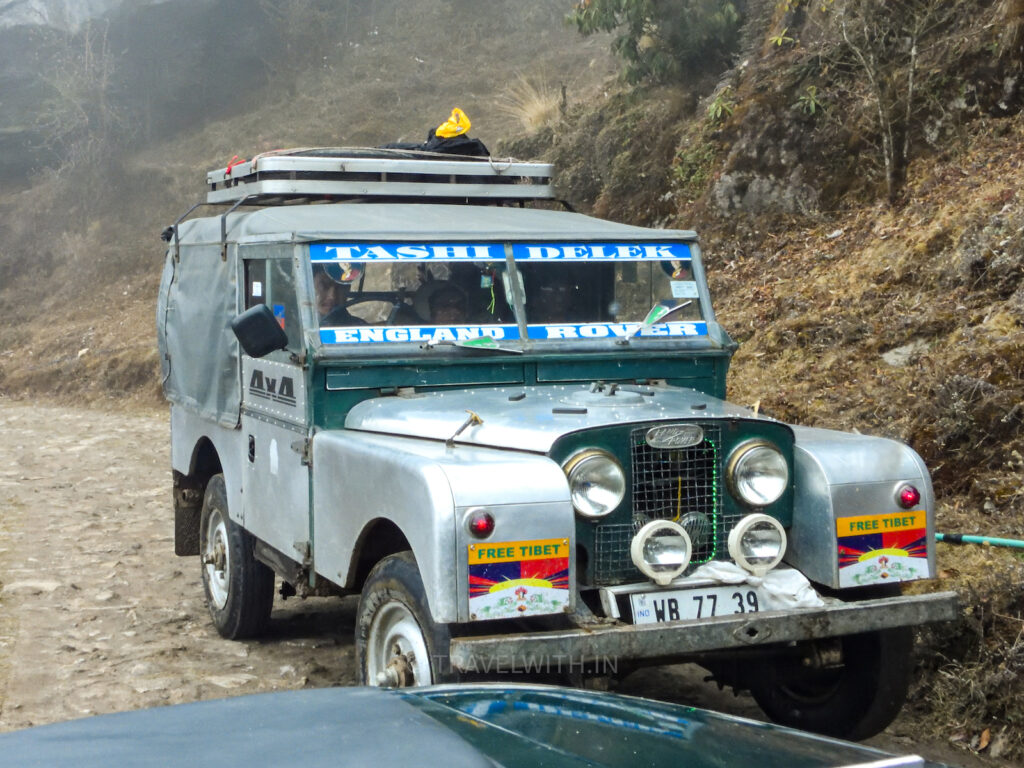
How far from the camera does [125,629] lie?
6492mm

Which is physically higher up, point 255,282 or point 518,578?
point 255,282

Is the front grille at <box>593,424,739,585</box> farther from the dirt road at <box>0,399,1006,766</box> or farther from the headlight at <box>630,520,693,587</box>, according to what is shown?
the dirt road at <box>0,399,1006,766</box>

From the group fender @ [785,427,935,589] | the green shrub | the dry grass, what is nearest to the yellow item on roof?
fender @ [785,427,935,589]

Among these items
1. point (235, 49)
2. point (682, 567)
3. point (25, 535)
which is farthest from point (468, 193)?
point (235, 49)

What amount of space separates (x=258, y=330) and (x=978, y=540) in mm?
3371

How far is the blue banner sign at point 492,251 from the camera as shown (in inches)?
209

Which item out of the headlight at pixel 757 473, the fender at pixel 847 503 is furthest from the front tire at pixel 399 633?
the fender at pixel 847 503

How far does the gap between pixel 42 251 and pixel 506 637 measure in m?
22.1

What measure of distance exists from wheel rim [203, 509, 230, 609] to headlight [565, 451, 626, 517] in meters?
2.88

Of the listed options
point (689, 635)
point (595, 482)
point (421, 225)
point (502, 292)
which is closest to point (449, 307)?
point (502, 292)

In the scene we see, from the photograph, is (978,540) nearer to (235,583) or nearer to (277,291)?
(277,291)

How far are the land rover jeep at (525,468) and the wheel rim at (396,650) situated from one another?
0.04 ft

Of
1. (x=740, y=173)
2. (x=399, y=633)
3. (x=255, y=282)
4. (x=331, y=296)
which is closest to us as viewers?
(x=399, y=633)

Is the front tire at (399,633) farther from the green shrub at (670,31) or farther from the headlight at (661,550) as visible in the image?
the green shrub at (670,31)
